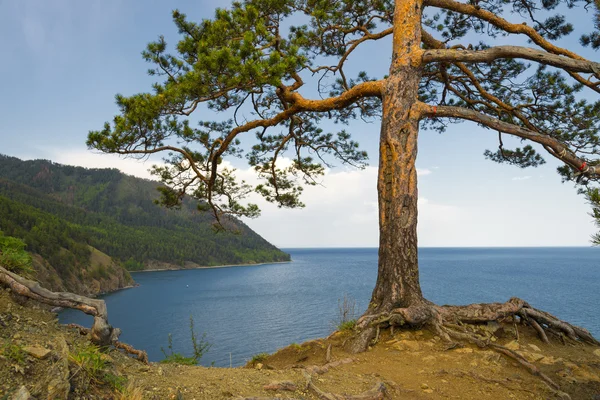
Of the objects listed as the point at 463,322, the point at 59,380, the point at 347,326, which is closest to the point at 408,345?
the point at 347,326

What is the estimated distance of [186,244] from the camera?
431 ft

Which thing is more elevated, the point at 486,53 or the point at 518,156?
the point at 486,53

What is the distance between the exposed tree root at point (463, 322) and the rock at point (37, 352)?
12.8ft

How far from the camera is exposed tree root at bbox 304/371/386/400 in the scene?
11.2 feet

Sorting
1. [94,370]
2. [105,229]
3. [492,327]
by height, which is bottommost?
[492,327]

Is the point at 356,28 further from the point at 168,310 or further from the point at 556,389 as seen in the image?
the point at 168,310

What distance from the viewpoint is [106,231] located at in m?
120

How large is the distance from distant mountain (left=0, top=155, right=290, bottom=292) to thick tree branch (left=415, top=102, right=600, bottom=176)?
7.41m

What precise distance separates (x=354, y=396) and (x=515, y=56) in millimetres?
5551

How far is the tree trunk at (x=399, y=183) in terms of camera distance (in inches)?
232

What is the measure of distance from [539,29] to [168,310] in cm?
5448

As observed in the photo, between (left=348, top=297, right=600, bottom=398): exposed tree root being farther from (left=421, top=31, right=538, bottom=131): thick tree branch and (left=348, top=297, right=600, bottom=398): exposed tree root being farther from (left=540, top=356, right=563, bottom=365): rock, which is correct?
(left=421, top=31, right=538, bottom=131): thick tree branch

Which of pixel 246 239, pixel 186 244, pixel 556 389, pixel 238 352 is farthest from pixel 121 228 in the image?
pixel 556 389

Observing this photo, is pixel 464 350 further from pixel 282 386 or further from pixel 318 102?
pixel 318 102
